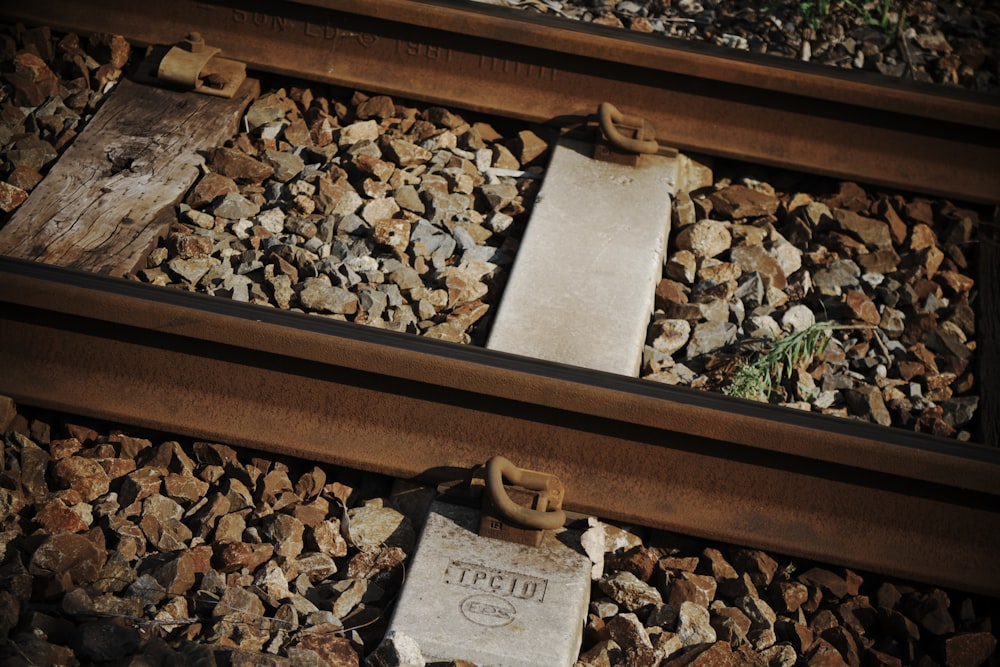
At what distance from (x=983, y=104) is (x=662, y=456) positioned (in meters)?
2.61

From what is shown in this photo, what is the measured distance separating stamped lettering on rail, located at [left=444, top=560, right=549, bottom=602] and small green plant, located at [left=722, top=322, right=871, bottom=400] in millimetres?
1081

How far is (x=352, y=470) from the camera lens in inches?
136

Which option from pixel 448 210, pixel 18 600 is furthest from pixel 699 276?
pixel 18 600

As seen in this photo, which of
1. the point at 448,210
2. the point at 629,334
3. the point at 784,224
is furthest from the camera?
the point at 784,224

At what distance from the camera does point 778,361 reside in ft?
13.0

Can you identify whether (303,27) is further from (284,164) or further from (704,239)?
(704,239)

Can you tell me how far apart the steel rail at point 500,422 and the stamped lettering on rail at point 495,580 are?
1.08 ft

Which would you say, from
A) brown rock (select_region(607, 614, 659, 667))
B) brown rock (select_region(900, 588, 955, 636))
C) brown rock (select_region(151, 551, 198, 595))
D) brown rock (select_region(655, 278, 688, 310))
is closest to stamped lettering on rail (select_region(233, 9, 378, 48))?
brown rock (select_region(655, 278, 688, 310))

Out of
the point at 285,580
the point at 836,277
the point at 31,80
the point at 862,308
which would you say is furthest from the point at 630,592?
the point at 31,80

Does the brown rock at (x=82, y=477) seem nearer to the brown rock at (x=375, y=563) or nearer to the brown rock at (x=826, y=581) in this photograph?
the brown rock at (x=375, y=563)

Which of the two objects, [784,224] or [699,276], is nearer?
[699,276]

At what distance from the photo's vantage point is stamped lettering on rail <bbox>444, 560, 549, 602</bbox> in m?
3.02

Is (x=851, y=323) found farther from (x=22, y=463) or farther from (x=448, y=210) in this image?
(x=22, y=463)

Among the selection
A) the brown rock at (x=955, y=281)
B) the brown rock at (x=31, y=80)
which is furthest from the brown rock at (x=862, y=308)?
the brown rock at (x=31, y=80)
